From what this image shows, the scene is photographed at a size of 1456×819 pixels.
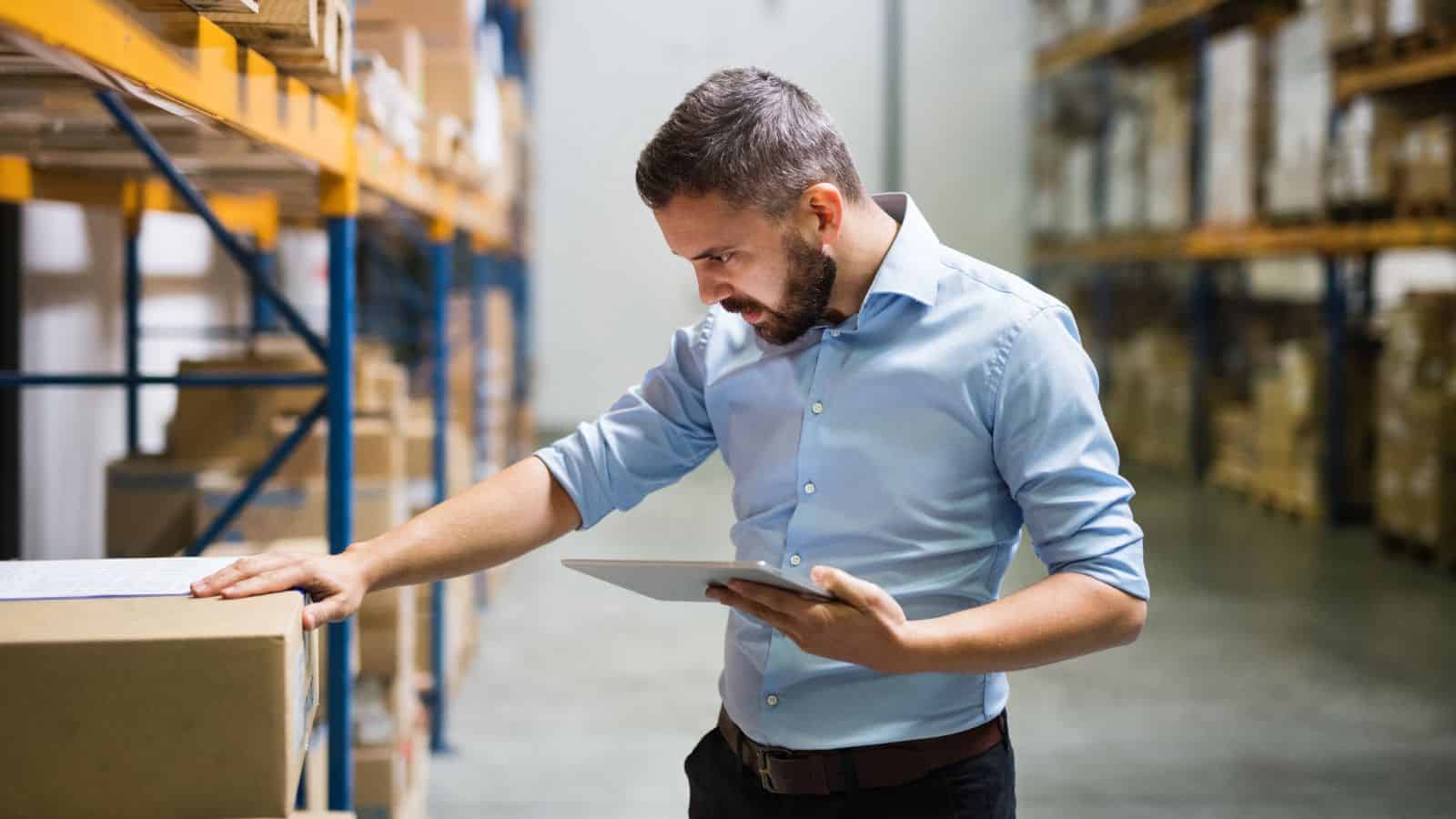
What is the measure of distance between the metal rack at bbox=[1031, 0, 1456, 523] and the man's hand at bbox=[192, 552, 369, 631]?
24.2 feet

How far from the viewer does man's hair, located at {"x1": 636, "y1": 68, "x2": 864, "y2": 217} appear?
185 cm

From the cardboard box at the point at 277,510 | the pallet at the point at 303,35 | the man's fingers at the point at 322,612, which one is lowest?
the cardboard box at the point at 277,510

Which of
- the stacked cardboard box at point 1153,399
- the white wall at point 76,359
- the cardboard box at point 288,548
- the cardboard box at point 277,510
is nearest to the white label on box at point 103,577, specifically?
the cardboard box at point 288,548

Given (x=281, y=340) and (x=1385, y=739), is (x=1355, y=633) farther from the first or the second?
(x=281, y=340)

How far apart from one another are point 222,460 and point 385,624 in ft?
2.06

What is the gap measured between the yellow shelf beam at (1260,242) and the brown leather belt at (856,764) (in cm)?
690

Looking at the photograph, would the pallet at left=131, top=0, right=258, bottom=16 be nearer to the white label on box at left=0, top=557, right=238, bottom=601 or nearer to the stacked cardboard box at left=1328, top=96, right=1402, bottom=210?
the white label on box at left=0, top=557, right=238, bottom=601

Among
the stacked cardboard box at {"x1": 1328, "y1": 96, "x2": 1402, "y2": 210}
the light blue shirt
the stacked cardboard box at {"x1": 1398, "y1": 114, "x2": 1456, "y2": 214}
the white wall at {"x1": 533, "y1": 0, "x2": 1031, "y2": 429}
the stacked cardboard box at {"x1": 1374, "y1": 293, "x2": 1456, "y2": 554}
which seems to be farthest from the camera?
the white wall at {"x1": 533, "y1": 0, "x2": 1031, "y2": 429}

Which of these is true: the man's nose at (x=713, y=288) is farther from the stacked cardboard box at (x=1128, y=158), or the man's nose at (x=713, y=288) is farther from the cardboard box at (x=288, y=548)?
the stacked cardboard box at (x=1128, y=158)

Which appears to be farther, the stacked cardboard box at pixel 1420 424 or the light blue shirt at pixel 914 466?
the stacked cardboard box at pixel 1420 424

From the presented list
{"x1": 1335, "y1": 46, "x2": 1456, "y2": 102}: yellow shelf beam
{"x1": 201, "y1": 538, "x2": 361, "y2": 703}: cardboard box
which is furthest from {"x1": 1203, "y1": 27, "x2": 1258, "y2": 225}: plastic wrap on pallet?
{"x1": 201, "y1": 538, "x2": 361, "y2": 703}: cardboard box

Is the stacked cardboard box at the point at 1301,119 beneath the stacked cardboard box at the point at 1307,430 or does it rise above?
above

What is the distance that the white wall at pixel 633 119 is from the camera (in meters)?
14.2

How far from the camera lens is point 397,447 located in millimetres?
4117
